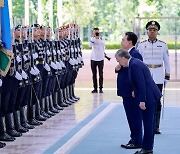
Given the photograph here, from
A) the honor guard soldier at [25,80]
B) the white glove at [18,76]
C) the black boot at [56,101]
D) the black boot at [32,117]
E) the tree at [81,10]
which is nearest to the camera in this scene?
the white glove at [18,76]

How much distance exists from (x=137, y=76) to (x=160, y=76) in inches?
98.7

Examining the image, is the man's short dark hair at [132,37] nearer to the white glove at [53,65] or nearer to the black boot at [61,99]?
the white glove at [53,65]

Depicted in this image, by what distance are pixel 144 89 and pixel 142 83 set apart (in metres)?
0.08

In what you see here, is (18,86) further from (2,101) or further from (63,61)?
(63,61)

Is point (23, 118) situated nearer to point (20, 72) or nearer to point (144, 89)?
point (20, 72)

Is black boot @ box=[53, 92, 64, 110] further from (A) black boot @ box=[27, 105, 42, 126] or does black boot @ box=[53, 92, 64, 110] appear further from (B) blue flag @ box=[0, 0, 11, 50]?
(B) blue flag @ box=[0, 0, 11, 50]

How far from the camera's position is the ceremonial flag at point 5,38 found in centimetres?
1210

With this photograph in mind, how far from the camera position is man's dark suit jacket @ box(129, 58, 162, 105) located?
10797 millimetres

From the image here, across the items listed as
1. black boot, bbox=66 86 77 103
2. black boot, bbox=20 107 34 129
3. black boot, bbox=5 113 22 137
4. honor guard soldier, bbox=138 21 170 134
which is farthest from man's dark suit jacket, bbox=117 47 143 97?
black boot, bbox=66 86 77 103

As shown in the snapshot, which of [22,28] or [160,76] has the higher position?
[22,28]

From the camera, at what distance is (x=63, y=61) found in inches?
663

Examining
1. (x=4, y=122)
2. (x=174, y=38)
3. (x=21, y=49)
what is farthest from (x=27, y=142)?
(x=174, y=38)

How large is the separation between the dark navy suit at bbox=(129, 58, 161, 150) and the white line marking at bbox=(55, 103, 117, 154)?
4.22ft

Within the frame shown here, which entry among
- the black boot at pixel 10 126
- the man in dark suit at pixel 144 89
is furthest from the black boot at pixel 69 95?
the man in dark suit at pixel 144 89
